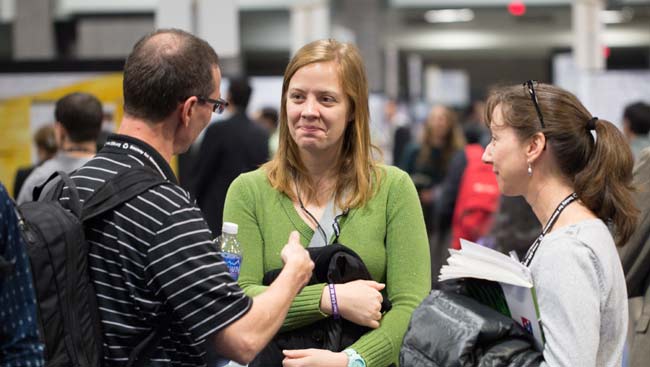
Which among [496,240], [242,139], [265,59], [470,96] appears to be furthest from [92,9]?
[470,96]

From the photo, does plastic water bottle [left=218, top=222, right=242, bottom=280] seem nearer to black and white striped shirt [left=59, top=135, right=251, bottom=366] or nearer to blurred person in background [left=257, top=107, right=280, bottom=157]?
black and white striped shirt [left=59, top=135, right=251, bottom=366]

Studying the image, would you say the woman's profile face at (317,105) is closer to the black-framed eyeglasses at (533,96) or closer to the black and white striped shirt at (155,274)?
the black-framed eyeglasses at (533,96)

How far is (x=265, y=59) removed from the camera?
18.8 metres

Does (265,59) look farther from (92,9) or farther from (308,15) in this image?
(308,15)

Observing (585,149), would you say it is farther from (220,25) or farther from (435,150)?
(435,150)

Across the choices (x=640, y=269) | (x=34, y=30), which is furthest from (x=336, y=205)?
(x=34, y=30)

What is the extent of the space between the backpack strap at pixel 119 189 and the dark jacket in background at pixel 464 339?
70cm

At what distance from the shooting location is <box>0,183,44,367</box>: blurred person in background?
71.8 inches

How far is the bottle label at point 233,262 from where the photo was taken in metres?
2.56

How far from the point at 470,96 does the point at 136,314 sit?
1198 inches

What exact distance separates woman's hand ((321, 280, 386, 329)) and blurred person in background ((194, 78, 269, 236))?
4257 millimetres

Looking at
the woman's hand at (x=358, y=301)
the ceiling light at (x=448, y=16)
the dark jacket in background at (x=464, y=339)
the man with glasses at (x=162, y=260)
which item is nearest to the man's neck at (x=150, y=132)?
the man with glasses at (x=162, y=260)

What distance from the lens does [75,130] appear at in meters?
4.77

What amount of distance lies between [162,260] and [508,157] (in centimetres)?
94
